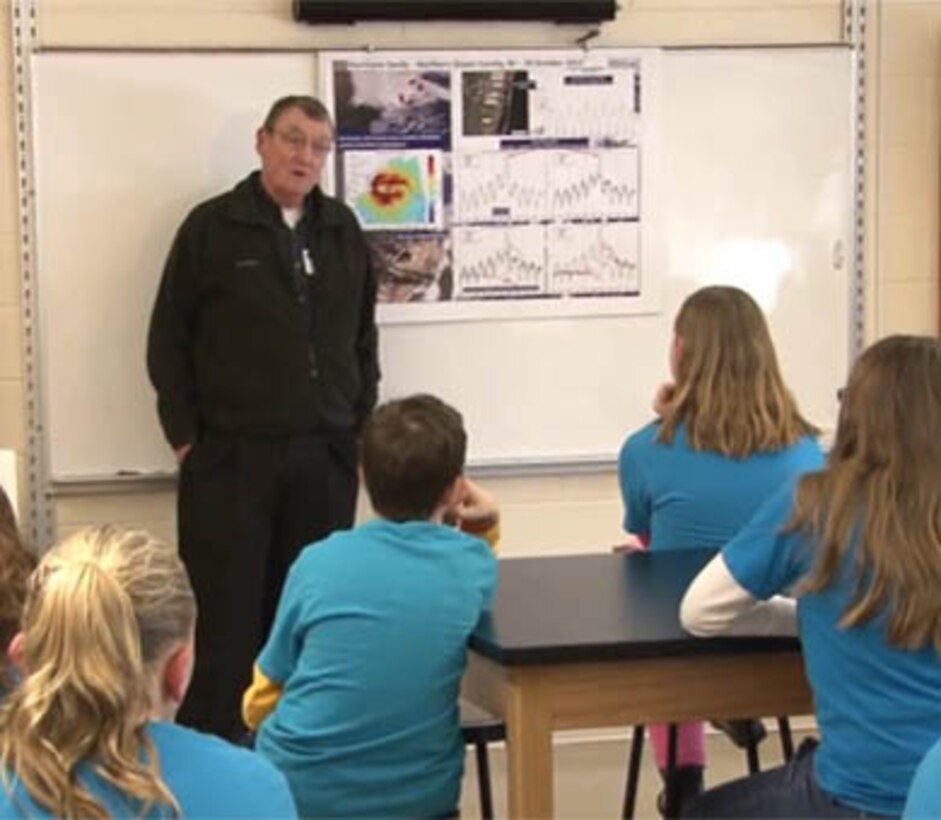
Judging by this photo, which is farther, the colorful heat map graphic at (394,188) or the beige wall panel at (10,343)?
the colorful heat map graphic at (394,188)

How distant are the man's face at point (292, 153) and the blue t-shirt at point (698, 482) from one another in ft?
4.37

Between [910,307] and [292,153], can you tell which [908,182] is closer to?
[910,307]

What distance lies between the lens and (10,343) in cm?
436

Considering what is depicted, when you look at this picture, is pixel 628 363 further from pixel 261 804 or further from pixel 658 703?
pixel 261 804

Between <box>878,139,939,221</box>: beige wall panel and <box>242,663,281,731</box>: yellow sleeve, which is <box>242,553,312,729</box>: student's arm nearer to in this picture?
<box>242,663,281,731</box>: yellow sleeve

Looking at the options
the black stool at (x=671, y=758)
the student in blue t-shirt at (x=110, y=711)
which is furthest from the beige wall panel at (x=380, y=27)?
the student in blue t-shirt at (x=110, y=711)

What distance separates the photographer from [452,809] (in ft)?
8.48

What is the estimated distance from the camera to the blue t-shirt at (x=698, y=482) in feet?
10.4

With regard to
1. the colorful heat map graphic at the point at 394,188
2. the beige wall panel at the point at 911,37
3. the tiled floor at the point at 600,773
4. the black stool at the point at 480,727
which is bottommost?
the tiled floor at the point at 600,773

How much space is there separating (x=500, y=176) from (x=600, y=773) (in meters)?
1.62

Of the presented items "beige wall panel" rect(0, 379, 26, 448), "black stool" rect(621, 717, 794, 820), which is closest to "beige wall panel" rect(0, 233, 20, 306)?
"beige wall panel" rect(0, 379, 26, 448)

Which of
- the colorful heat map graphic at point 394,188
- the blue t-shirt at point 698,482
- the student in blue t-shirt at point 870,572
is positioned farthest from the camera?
the colorful heat map graphic at point 394,188

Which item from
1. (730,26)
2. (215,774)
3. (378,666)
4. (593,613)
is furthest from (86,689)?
(730,26)

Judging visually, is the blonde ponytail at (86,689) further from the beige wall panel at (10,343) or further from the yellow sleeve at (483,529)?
the beige wall panel at (10,343)
